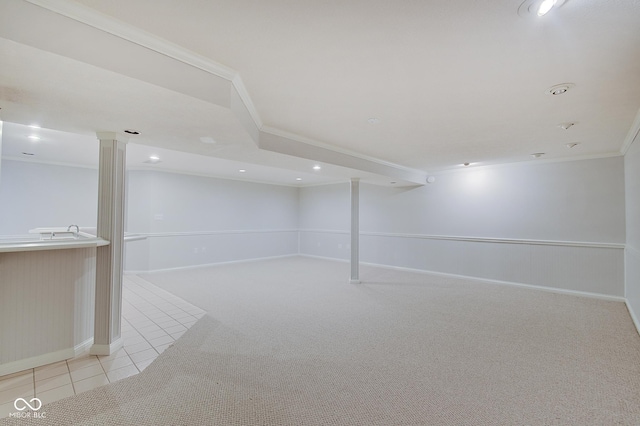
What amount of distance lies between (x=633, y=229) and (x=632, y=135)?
128cm

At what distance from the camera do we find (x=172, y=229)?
263 inches

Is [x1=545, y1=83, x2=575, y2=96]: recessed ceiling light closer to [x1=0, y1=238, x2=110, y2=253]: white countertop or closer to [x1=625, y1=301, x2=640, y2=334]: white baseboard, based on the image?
[x1=625, y1=301, x2=640, y2=334]: white baseboard

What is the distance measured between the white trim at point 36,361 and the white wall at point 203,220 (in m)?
4.06

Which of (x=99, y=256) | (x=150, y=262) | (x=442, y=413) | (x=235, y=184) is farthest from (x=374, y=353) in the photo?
(x=235, y=184)

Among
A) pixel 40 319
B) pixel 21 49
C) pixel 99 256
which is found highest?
pixel 21 49

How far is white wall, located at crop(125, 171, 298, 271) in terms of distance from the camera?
20.9 feet

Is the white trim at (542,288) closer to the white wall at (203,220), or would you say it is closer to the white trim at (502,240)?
the white trim at (502,240)

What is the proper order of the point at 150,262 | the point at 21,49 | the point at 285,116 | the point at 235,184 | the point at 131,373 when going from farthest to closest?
the point at 235,184 → the point at 150,262 → the point at 285,116 → the point at 131,373 → the point at 21,49

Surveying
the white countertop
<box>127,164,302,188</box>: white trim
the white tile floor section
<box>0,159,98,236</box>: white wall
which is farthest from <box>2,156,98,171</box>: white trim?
the white countertop

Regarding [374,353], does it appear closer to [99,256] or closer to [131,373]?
[131,373]

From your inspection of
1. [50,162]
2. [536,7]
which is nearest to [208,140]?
[536,7]

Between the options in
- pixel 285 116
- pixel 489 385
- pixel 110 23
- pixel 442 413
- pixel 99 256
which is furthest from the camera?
pixel 285 116

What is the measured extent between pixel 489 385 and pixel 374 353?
956 millimetres

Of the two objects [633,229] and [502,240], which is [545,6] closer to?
[633,229]
